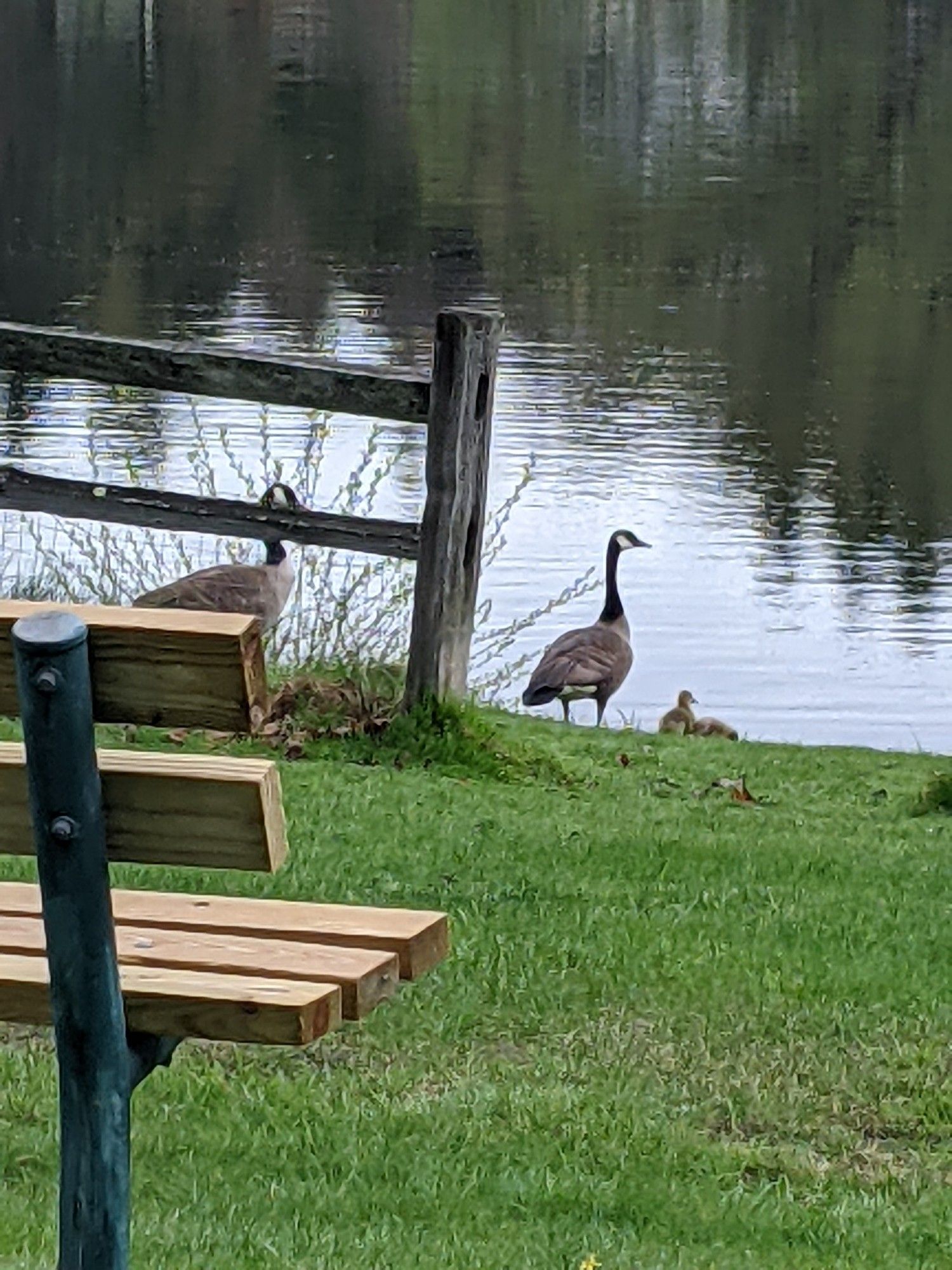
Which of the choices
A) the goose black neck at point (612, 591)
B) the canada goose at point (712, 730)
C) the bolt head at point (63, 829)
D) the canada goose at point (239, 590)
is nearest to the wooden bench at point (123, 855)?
the bolt head at point (63, 829)

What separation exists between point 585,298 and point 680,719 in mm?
17354

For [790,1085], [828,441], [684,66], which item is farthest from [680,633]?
[684,66]

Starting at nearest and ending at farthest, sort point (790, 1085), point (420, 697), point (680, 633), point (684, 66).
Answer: point (790, 1085)
point (420, 697)
point (680, 633)
point (684, 66)

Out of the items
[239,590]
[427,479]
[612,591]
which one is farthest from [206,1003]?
[612,591]

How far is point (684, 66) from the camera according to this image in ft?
216

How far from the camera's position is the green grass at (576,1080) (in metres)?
4.44

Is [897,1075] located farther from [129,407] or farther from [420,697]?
[129,407]

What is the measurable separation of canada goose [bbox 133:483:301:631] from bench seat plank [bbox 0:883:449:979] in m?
6.42

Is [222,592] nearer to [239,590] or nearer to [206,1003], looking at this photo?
[239,590]

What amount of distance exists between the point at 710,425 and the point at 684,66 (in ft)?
151

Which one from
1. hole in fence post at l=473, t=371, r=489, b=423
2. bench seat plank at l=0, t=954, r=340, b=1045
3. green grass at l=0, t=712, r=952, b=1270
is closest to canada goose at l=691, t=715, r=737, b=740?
hole in fence post at l=473, t=371, r=489, b=423

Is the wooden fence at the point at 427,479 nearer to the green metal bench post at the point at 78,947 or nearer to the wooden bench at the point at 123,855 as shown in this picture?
the wooden bench at the point at 123,855

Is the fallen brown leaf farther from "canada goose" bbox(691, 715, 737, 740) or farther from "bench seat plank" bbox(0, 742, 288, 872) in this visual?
"bench seat plank" bbox(0, 742, 288, 872)

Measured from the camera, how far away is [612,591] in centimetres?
1355
